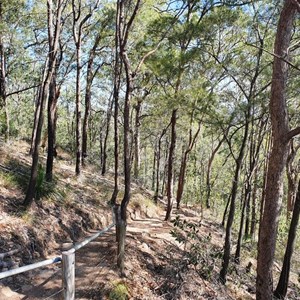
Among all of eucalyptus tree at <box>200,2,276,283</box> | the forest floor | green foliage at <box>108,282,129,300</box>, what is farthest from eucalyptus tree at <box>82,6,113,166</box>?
green foliage at <box>108,282,129,300</box>

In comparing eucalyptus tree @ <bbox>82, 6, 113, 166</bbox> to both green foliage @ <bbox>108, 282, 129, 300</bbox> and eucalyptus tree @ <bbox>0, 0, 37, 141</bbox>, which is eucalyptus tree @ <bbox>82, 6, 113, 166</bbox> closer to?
eucalyptus tree @ <bbox>0, 0, 37, 141</bbox>

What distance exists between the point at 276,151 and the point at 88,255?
4.46 metres

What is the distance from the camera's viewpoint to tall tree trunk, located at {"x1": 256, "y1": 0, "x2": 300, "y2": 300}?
5578 millimetres

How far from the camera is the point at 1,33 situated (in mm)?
12156

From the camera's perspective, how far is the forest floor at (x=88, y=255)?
5.24 meters

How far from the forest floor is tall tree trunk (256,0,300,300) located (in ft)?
5.02

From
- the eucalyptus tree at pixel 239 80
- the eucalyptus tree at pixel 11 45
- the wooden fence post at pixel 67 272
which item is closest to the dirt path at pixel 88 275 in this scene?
the wooden fence post at pixel 67 272

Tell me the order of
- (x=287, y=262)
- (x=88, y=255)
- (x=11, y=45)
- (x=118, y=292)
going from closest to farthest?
(x=118, y=292)
(x=88, y=255)
(x=287, y=262)
(x=11, y=45)

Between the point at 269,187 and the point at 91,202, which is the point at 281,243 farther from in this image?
the point at 269,187

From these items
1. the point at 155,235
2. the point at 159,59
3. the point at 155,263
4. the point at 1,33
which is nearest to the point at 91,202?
the point at 155,235

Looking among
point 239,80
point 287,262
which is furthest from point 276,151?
point 239,80

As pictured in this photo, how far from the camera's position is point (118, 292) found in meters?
5.04

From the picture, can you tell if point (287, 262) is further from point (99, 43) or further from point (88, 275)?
point (99, 43)

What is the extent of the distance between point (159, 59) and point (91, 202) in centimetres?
557
